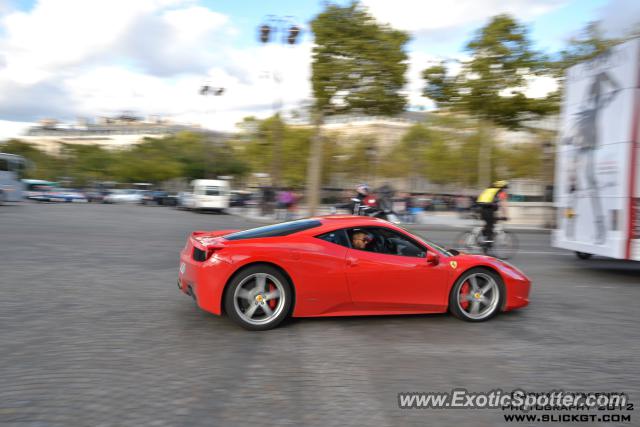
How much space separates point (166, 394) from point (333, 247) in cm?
255

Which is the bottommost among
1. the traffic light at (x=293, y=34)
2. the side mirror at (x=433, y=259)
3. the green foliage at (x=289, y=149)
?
the side mirror at (x=433, y=259)

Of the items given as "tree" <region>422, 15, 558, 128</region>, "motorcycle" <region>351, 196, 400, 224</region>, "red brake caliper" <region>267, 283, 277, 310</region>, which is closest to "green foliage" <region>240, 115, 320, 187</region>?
"tree" <region>422, 15, 558, 128</region>

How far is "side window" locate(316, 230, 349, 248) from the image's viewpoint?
609 centimetres

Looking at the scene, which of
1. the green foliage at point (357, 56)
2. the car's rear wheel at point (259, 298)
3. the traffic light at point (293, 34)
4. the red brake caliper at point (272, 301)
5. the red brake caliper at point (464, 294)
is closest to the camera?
the car's rear wheel at point (259, 298)

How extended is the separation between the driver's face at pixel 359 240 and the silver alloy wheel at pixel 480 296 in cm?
120

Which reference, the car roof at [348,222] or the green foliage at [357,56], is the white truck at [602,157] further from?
the green foliage at [357,56]

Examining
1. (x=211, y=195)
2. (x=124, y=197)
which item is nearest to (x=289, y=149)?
(x=124, y=197)

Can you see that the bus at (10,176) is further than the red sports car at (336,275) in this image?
Yes

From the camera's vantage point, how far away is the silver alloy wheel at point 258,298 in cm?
573

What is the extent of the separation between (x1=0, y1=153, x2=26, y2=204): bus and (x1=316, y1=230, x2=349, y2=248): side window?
31.1 m

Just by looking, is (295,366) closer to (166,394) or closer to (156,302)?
(166,394)

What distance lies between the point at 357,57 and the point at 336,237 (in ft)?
63.2

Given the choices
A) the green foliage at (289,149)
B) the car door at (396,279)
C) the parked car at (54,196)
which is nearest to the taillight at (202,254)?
the car door at (396,279)

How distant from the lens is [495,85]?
26.6 metres
